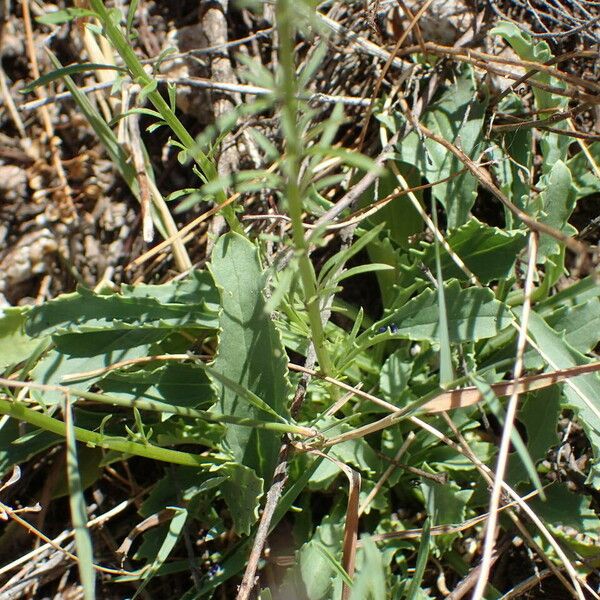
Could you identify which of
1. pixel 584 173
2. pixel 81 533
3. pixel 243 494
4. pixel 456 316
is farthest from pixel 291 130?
pixel 584 173

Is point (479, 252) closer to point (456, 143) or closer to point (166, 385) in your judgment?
point (456, 143)

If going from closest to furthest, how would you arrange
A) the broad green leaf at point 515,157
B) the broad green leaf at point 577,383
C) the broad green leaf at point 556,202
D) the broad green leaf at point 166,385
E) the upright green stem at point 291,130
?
1. the upright green stem at point 291,130
2. the broad green leaf at point 577,383
3. the broad green leaf at point 166,385
4. the broad green leaf at point 556,202
5. the broad green leaf at point 515,157

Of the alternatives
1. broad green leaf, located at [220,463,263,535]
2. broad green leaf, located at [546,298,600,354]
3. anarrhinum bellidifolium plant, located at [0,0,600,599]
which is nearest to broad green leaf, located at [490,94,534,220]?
anarrhinum bellidifolium plant, located at [0,0,600,599]

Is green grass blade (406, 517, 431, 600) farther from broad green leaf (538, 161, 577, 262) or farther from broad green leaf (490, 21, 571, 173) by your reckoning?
broad green leaf (490, 21, 571, 173)

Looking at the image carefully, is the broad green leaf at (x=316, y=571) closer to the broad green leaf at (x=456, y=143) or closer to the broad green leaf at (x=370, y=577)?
the broad green leaf at (x=370, y=577)

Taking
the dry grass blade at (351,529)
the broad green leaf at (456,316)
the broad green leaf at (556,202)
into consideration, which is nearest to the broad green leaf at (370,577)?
the dry grass blade at (351,529)
